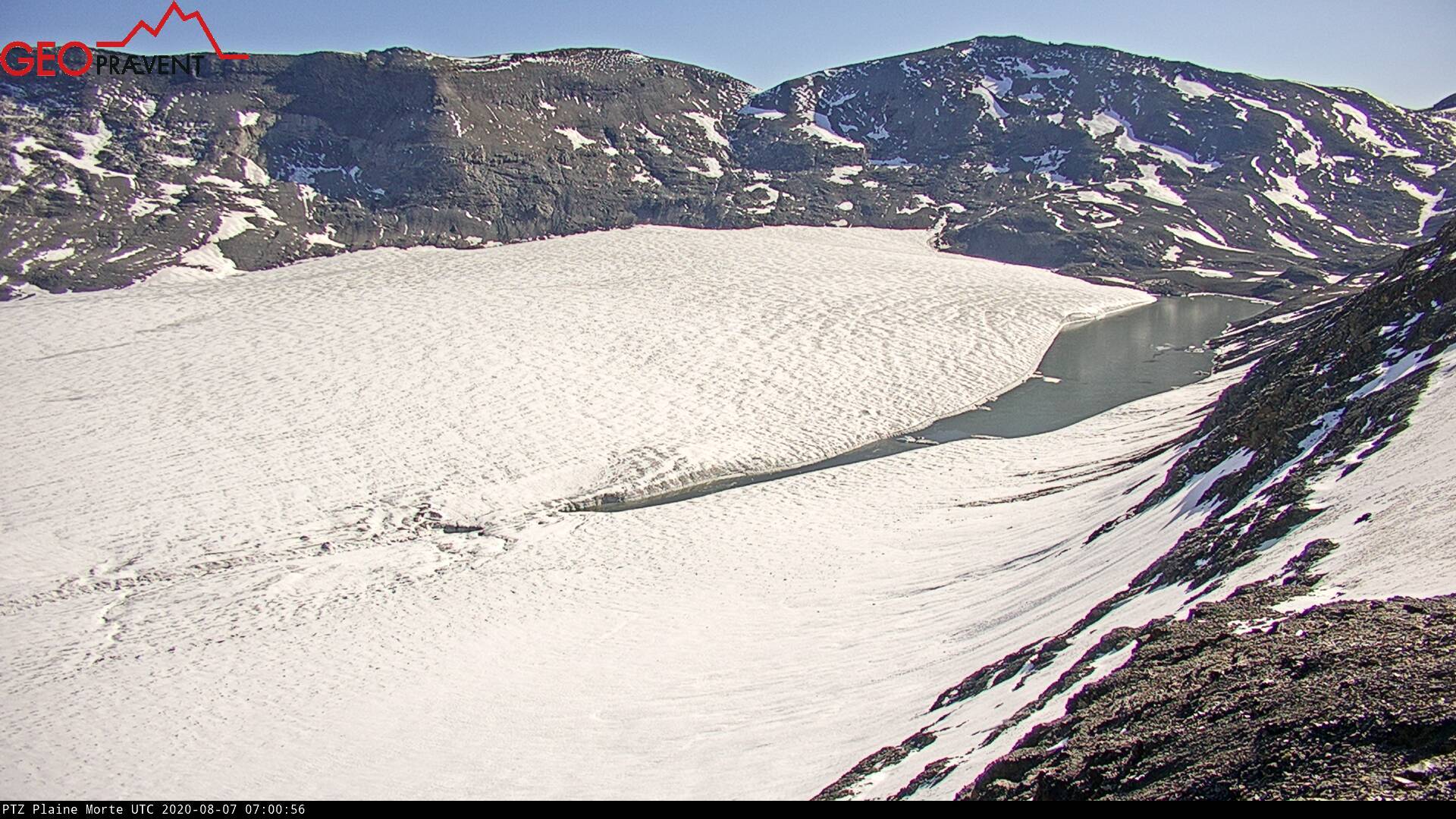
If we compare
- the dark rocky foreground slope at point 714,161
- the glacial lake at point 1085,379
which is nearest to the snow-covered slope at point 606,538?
the glacial lake at point 1085,379

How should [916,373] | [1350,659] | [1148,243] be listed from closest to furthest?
[1350,659], [916,373], [1148,243]

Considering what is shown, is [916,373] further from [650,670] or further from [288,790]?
[288,790]

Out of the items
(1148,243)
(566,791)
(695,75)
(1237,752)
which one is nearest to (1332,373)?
(1237,752)

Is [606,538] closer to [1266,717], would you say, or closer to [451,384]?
[451,384]

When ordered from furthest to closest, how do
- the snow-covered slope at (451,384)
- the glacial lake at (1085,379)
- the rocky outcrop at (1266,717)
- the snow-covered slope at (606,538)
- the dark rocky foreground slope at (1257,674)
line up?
1. the glacial lake at (1085,379)
2. the snow-covered slope at (451,384)
3. the snow-covered slope at (606,538)
4. the dark rocky foreground slope at (1257,674)
5. the rocky outcrop at (1266,717)

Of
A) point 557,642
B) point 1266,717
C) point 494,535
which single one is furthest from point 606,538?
point 1266,717

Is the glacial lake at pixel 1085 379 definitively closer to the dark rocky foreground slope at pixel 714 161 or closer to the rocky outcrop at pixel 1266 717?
the dark rocky foreground slope at pixel 714 161

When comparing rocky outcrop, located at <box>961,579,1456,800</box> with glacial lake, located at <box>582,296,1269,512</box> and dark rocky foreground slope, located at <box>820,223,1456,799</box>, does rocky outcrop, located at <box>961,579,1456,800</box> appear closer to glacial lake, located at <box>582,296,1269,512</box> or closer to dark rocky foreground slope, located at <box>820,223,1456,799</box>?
dark rocky foreground slope, located at <box>820,223,1456,799</box>
